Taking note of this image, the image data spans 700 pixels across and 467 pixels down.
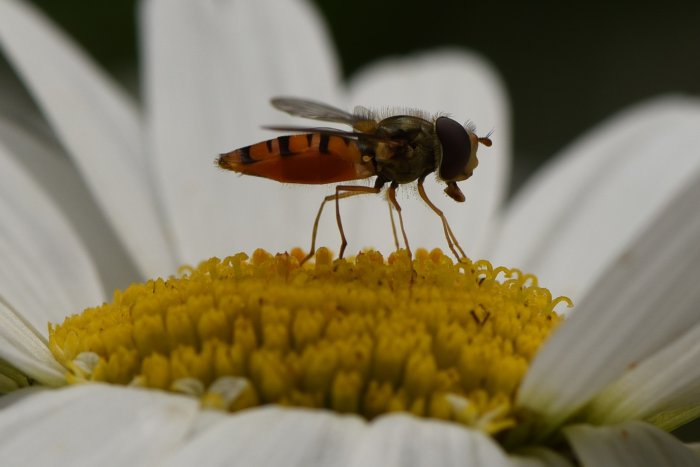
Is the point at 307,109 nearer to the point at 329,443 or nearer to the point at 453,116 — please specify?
the point at 453,116

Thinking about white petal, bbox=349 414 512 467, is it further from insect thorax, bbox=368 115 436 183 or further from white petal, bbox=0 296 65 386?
insect thorax, bbox=368 115 436 183

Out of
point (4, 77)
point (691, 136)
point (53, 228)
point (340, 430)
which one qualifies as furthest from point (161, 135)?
point (4, 77)

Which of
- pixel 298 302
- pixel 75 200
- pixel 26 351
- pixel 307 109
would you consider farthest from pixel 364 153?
pixel 75 200

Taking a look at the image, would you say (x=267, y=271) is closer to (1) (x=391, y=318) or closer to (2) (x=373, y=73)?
(1) (x=391, y=318)

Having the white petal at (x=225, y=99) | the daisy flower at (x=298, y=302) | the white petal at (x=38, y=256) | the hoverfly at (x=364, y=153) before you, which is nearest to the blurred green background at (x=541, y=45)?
the white petal at (x=225, y=99)

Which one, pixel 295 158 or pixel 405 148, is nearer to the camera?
pixel 295 158
